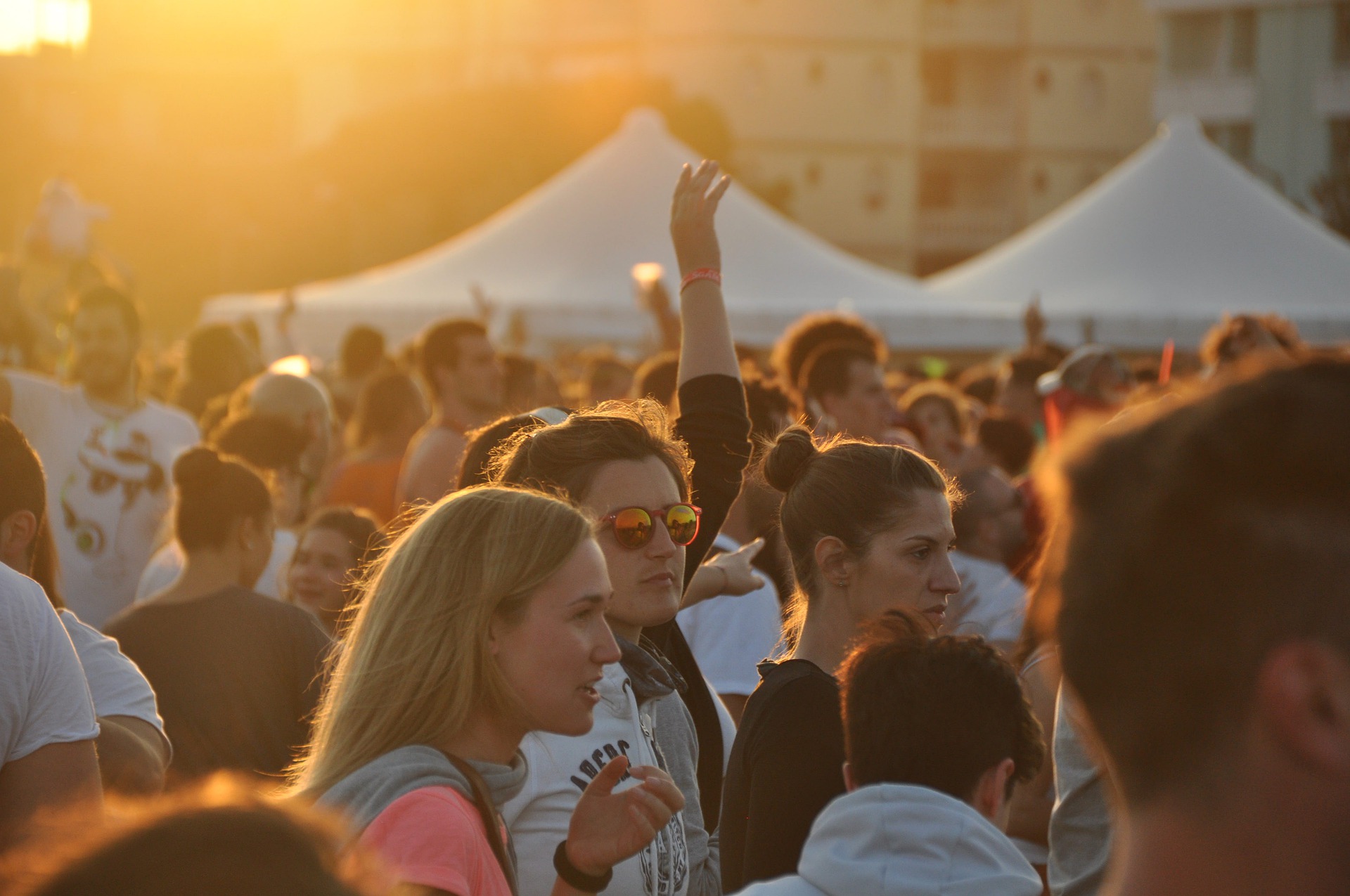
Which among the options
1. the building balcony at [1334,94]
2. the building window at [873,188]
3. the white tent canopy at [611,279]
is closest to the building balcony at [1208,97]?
the building balcony at [1334,94]

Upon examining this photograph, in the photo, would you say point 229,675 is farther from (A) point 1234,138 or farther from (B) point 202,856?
(A) point 1234,138

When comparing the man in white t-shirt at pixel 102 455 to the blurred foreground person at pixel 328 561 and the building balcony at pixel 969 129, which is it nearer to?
the blurred foreground person at pixel 328 561

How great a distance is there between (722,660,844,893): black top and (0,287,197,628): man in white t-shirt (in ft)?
10.7

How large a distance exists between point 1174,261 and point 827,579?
1630 centimetres

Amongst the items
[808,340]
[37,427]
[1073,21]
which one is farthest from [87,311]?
[1073,21]

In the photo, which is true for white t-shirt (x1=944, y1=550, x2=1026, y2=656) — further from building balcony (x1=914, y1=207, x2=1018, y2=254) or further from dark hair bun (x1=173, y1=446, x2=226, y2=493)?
building balcony (x1=914, y1=207, x2=1018, y2=254)

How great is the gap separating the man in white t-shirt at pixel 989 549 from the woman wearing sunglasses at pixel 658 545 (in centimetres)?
189

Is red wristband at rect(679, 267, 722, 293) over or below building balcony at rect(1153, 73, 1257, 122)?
below

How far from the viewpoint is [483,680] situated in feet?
7.38

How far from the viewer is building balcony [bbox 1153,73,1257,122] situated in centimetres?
4266

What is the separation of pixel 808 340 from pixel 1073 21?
47.8 meters

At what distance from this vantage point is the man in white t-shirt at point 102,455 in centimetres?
533

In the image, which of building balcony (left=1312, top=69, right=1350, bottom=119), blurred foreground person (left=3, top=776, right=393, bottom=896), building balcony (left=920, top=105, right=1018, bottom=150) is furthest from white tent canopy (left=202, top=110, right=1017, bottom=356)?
building balcony (left=920, top=105, right=1018, bottom=150)

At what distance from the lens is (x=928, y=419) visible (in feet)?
24.8
